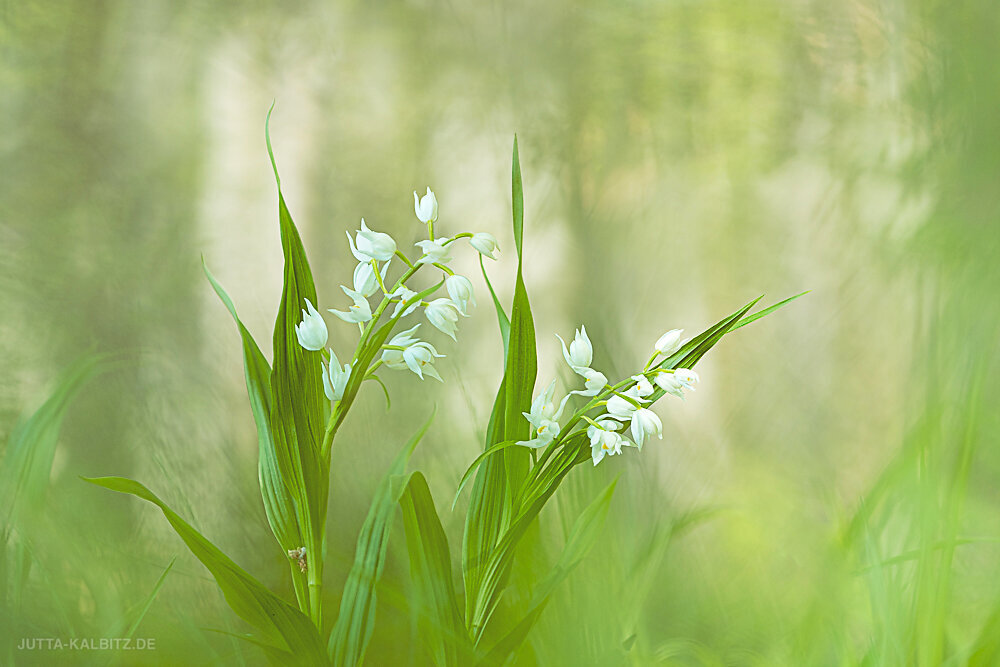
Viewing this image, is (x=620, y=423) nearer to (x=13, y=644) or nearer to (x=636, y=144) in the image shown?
(x=636, y=144)

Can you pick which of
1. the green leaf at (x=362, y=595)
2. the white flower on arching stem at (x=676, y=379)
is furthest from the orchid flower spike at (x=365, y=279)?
the white flower on arching stem at (x=676, y=379)

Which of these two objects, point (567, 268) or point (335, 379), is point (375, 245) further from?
point (567, 268)

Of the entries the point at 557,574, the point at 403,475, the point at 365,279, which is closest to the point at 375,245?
the point at 365,279

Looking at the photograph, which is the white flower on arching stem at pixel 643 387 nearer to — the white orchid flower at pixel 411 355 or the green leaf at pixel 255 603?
the white orchid flower at pixel 411 355

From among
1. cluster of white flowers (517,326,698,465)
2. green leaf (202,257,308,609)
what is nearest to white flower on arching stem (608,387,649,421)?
cluster of white flowers (517,326,698,465)

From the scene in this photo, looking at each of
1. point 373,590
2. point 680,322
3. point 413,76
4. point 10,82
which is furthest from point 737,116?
point 10,82

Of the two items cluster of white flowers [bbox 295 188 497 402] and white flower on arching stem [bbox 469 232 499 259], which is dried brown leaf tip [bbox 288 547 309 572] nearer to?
cluster of white flowers [bbox 295 188 497 402]
